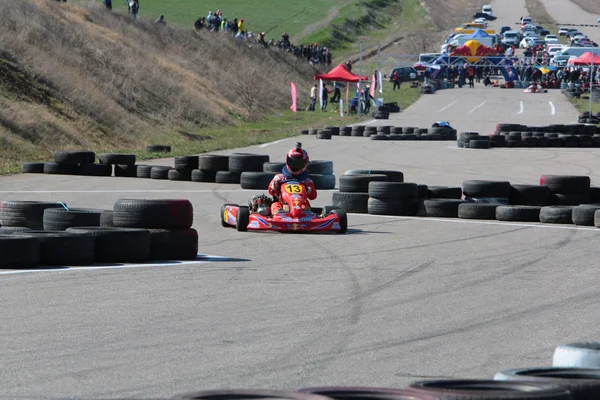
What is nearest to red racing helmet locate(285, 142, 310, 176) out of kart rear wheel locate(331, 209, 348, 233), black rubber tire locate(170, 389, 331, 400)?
kart rear wheel locate(331, 209, 348, 233)

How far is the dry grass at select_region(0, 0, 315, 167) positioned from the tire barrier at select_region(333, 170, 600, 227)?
1168 centimetres

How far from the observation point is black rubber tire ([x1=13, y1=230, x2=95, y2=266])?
1012 cm

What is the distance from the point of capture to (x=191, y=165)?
20.7 m

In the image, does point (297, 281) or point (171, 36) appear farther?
point (171, 36)

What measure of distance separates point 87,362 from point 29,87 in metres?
25.9

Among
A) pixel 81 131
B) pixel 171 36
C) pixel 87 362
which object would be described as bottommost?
pixel 87 362

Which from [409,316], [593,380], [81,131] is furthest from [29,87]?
[593,380]

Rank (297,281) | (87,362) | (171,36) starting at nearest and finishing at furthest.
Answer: (87,362), (297,281), (171,36)

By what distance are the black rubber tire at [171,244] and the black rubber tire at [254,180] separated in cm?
783

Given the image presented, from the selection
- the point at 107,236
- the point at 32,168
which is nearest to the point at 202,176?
the point at 32,168

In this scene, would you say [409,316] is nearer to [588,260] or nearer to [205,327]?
[205,327]

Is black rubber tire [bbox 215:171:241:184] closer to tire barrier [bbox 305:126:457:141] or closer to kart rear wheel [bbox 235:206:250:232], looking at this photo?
kart rear wheel [bbox 235:206:250:232]

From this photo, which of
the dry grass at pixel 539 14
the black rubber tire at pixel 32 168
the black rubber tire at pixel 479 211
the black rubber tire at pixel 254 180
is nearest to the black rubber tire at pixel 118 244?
the black rubber tire at pixel 479 211

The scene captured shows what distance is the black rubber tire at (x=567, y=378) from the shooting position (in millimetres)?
4578
